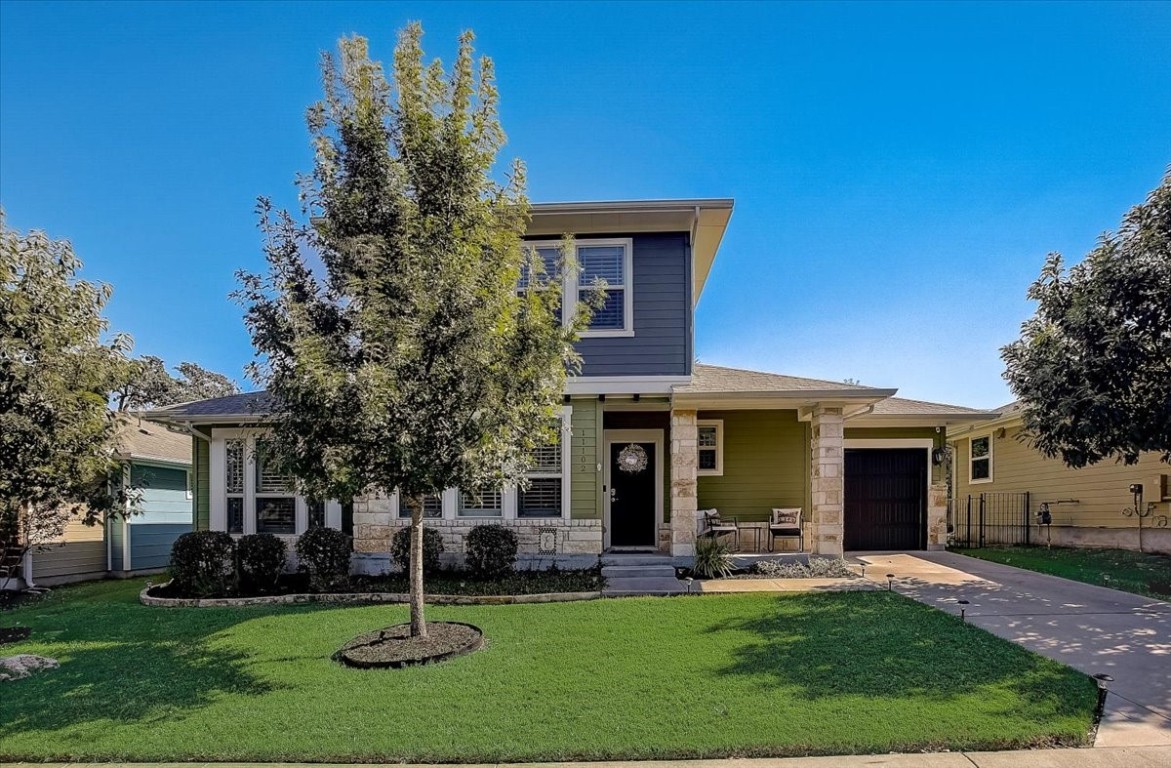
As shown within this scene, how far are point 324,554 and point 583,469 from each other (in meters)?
4.21

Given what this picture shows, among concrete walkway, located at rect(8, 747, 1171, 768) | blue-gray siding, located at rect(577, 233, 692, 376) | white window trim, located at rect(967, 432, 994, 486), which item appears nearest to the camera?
concrete walkway, located at rect(8, 747, 1171, 768)

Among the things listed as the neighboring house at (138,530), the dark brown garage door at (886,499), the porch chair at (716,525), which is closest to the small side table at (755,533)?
the porch chair at (716,525)

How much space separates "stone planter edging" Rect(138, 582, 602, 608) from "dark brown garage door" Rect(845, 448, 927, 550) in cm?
734

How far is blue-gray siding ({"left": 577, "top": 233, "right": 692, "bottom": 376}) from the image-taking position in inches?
402

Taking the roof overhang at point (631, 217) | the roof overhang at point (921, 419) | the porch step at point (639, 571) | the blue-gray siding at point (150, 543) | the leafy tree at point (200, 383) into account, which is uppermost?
the roof overhang at point (631, 217)

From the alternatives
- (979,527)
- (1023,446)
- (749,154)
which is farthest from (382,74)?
(979,527)

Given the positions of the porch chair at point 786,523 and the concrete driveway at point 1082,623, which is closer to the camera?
the concrete driveway at point 1082,623

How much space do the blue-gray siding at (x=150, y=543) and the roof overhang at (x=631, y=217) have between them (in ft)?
Answer: 36.7

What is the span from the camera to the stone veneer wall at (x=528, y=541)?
9.77 meters

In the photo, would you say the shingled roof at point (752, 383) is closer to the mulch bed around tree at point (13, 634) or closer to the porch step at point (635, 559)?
the porch step at point (635, 559)

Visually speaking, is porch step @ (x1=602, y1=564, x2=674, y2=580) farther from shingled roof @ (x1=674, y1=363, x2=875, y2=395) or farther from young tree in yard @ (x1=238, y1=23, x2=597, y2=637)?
young tree in yard @ (x1=238, y1=23, x2=597, y2=637)

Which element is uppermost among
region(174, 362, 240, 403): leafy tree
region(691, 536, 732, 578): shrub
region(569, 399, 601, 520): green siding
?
region(174, 362, 240, 403): leafy tree

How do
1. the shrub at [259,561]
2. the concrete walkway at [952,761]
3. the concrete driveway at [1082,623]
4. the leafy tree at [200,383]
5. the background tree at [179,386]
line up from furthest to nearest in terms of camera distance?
the leafy tree at [200,383]
the background tree at [179,386]
the shrub at [259,561]
the concrete driveway at [1082,623]
the concrete walkway at [952,761]

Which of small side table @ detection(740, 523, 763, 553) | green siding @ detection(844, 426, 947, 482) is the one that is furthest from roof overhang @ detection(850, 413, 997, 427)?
small side table @ detection(740, 523, 763, 553)
